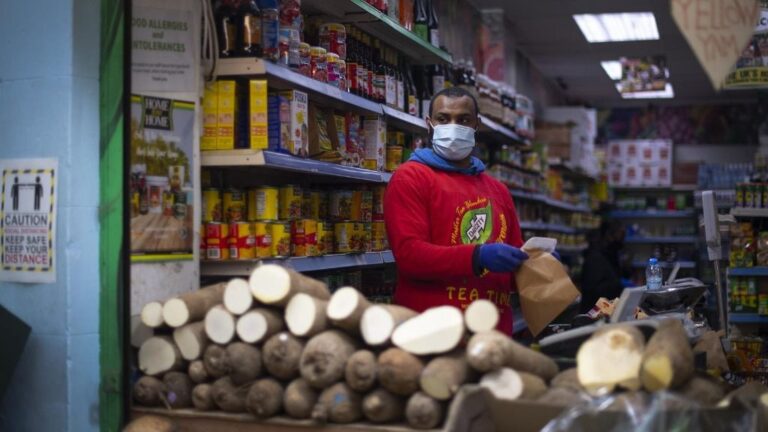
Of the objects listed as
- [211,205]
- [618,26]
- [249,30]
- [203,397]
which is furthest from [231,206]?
[618,26]

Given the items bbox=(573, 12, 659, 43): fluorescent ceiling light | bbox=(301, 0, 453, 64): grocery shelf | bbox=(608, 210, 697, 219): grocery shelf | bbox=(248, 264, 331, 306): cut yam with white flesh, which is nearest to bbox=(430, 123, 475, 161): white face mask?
bbox=(301, 0, 453, 64): grocery shelf

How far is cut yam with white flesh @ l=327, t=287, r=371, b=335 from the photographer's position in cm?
282

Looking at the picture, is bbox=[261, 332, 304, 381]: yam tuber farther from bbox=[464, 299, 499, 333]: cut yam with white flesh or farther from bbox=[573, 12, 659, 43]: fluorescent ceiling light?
bbox=[573, 12, 659, 43]: fluorescent ceiling light

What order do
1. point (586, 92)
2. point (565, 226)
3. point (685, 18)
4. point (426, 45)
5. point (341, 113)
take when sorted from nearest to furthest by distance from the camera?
1. point (685, 18)
2. point (341, 113)
3. point (426, 45)
4. point (565, 226)
5. point (586, 92)

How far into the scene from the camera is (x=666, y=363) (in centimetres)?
259

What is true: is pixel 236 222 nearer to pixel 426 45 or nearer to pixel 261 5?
pixel 261 5

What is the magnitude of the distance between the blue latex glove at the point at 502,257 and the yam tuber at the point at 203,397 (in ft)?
3.59

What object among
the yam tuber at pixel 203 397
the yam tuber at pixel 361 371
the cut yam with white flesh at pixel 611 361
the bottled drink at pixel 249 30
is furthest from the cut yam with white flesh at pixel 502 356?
the bottled drink at pixel 249 30

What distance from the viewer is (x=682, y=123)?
52.4ft

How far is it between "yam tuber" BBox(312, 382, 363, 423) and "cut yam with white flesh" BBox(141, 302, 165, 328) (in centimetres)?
66

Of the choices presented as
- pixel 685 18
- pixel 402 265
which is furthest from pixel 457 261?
pixel 685 18

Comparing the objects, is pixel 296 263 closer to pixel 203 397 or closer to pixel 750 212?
pixel 203 397

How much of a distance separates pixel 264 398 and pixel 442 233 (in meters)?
1.27

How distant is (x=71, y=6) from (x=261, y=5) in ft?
2.83
